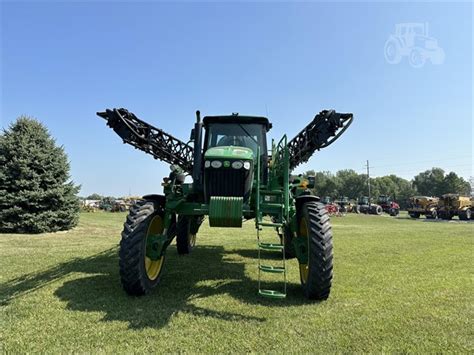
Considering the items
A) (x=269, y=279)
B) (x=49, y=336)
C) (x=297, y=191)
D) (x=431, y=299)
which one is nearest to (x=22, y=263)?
(x=49, y=336)

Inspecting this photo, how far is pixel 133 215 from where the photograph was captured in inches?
207

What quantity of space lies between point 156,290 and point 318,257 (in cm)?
257

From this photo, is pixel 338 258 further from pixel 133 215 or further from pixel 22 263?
pixel 22 263

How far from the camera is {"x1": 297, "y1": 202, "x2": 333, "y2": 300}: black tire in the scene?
470 centimetres

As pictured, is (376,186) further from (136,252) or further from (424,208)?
(136,252)

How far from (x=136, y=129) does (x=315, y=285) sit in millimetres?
4379

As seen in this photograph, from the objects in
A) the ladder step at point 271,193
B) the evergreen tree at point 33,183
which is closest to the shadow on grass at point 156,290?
the ladder step at point 271,193

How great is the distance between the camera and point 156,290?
17.5 feet

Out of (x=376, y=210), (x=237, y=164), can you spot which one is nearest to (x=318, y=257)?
(x=237, y=164)

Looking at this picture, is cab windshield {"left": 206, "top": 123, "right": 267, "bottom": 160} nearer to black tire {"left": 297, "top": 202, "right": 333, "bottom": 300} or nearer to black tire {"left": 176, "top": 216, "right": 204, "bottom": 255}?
black tire {"left": 297, "top": 202, "right": 333, "bottom": 300}

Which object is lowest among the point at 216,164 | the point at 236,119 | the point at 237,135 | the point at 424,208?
the point at 424,208

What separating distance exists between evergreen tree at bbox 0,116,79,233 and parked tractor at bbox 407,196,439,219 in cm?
3103

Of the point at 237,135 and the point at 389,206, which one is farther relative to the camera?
the point at 389,206

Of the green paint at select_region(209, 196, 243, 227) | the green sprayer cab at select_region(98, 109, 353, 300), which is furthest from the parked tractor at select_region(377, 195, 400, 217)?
the green paint at select_region(209, 196, 243, 227)
